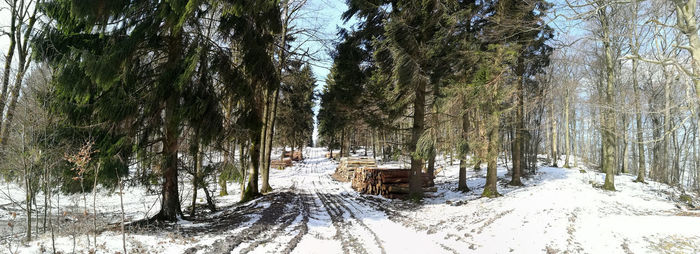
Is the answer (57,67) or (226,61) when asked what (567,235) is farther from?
(57,67)

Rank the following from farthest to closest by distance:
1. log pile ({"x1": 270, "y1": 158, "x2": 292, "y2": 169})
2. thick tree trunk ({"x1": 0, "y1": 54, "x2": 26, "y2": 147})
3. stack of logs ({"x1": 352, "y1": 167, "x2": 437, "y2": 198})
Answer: log pile ({"x1": 270, "y1": 158, "x2": 292, "y2": 169})
stack of logs ({"x1": 352, "y1": 167, "x2": 437, "y2": 198})
thick tree trunk ({"x1": 0, "y1": 54, "x2": 26, "y2": 147})

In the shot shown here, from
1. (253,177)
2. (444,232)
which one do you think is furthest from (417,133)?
(253,177)

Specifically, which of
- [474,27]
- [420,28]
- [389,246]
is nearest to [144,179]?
[389,246]

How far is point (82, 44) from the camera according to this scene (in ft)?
21.7

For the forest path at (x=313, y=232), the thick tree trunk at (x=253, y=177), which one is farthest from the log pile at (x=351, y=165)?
the forest path at (x=313, y=232)

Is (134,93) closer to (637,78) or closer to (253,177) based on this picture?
(253,177)

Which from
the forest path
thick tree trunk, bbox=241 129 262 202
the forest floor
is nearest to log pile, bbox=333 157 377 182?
thick tree trunk, bbox=241 129 262 202

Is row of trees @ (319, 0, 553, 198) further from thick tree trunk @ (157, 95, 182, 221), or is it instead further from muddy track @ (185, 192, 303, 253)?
thick tree trunk @ (157, 95, 182, 221)

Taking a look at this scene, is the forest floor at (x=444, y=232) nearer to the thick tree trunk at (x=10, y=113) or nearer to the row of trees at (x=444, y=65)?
the row of trees at (x=444, y=65)

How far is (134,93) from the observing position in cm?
707

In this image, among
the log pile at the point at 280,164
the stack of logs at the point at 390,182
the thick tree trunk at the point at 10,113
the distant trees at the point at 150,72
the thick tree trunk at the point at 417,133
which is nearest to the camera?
the distant trees at the point at 150,72

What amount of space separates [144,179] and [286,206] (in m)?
4.77

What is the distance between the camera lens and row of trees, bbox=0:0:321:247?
6215mm

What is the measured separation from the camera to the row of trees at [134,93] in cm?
621
